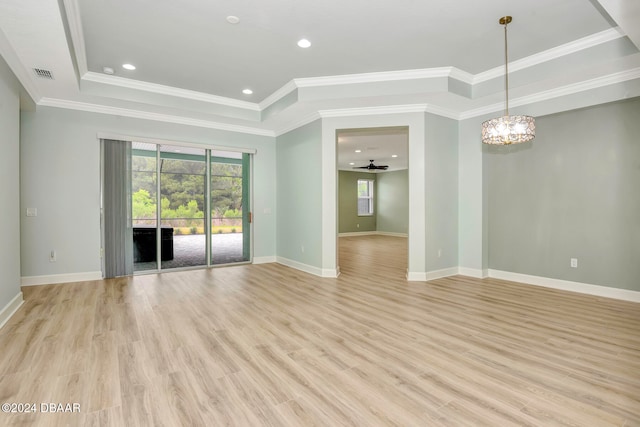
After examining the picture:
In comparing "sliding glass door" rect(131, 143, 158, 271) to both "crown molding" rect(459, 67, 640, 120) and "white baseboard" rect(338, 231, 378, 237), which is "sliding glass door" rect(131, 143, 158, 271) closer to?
"crown molding" rect(459, 67, 640, 120)

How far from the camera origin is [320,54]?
3943 mm

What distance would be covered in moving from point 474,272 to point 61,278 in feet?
22.0

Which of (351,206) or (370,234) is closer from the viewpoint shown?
(351,206)

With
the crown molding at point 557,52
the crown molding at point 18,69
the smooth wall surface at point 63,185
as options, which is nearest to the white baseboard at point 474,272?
the crown molding at point 557,52

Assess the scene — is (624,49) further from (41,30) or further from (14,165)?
(14,165)

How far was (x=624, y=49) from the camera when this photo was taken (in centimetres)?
337

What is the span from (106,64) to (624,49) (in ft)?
20.4

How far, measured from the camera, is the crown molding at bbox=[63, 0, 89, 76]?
9.19 ft

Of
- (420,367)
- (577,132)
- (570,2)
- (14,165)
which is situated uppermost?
(570,2)

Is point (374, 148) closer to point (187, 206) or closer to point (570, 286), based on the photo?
point (187, 206)

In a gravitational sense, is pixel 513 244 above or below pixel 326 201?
below

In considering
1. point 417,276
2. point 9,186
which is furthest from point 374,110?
point 9,186

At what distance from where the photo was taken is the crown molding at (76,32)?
2.80m

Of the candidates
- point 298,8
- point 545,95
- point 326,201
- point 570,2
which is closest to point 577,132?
point 545,95
